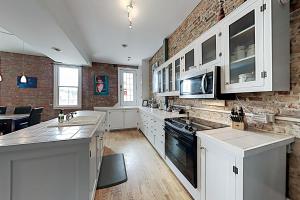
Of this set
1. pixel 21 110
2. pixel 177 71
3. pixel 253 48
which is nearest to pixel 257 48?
pixel 253 48

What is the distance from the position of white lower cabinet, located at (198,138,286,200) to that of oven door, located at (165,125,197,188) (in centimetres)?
23

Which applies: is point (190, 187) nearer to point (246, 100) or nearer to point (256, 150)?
point (256, 150)

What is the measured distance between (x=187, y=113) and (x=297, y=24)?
2034 mm

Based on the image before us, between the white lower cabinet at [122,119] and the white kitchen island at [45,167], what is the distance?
4.24 m

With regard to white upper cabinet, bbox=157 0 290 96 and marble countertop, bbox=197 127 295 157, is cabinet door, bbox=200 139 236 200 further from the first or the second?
white upper cabinet, bbox=157 0 290 96

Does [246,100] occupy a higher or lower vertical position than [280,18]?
lower

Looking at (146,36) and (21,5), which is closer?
(21,5)

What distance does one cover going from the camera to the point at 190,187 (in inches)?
72.9

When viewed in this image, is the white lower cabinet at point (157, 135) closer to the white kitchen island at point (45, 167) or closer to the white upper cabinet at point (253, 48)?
the white upper cabinet at point (253, 48)

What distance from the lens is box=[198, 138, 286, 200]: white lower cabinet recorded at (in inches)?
42.8

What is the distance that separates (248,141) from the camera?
1208 mm

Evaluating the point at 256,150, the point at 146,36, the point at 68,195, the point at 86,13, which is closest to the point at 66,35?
the point at 86,13

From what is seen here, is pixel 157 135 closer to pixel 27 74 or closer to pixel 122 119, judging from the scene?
pixel 122 119

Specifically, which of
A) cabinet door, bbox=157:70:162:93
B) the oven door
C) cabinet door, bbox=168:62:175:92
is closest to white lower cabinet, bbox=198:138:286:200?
the oven door
